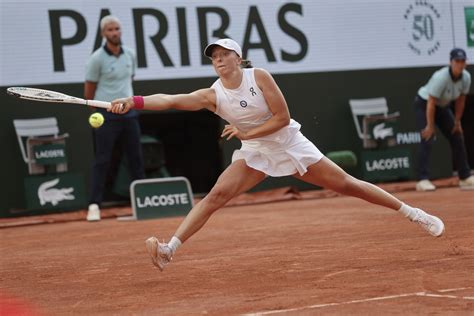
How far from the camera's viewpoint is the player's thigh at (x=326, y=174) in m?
7.19

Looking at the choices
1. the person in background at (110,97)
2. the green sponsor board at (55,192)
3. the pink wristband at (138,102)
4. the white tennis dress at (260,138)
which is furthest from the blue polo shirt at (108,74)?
the pink wristband at (138,102)

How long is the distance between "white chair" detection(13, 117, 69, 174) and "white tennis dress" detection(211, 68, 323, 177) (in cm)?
652

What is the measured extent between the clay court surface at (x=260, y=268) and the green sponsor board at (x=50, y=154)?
154cm

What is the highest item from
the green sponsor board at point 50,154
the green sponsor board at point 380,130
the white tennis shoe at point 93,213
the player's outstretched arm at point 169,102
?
the player's outstretched arm at point 169,102

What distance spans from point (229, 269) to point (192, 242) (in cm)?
221

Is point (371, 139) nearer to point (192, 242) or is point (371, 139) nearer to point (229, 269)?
point (192, 242)

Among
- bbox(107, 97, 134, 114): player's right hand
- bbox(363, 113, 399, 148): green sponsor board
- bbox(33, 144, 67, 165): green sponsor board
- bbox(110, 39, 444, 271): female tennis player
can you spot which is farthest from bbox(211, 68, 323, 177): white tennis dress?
bbox(363, 113, 399, 148): green sponsor board

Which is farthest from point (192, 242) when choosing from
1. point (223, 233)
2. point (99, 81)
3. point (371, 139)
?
point (371, 139)

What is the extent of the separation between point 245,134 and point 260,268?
99 centimetres

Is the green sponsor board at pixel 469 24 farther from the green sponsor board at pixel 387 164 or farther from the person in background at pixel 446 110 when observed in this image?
the person in background at pixel 446 110

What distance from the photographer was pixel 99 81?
12.5 meters

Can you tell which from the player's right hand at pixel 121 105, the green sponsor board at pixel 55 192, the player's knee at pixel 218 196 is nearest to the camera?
the player's right hand at pixel 121 105

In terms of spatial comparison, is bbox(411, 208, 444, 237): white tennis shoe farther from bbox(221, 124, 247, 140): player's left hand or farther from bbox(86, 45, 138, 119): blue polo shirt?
bbox(86, 45, 138, 119): blue polo shirt

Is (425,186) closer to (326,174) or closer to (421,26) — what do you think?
(421,26)
